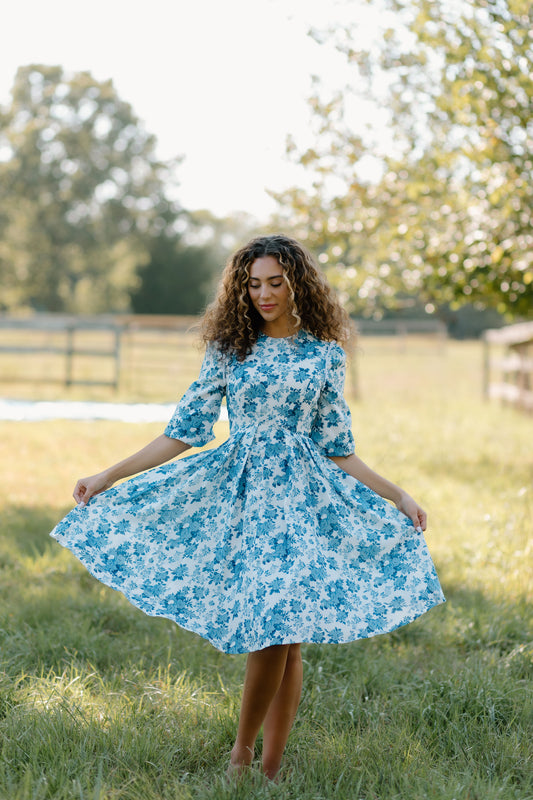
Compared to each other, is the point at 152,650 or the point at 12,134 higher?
the point at 12,134

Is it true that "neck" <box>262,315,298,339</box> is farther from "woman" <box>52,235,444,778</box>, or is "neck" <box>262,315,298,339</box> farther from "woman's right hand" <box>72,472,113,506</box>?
"woman's right hand" <box>72,472,113,506</box>

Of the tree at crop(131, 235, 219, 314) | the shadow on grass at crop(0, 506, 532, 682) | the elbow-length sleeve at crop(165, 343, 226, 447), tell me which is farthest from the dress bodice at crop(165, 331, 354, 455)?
the tree at crop(131, 235, 219, 314)

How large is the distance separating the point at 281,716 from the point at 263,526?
0.64 meters

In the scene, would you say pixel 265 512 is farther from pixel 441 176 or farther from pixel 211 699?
pixel 441 176

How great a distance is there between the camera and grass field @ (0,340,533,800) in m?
2.68

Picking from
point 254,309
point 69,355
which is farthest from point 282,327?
point 69,355

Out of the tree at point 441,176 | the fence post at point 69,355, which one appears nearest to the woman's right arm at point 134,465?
the tree at point 441,176

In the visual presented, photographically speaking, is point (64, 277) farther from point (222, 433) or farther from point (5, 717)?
point (5, 717)

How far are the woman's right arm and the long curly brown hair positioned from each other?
0.38 m

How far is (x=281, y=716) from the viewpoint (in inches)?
109

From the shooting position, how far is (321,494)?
9.23ft

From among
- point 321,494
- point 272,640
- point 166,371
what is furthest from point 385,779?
point 166,371

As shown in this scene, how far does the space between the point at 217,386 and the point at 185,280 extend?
148 feet

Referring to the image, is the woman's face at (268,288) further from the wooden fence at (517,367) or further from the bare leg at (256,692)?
the wooden fence at (517,367)
